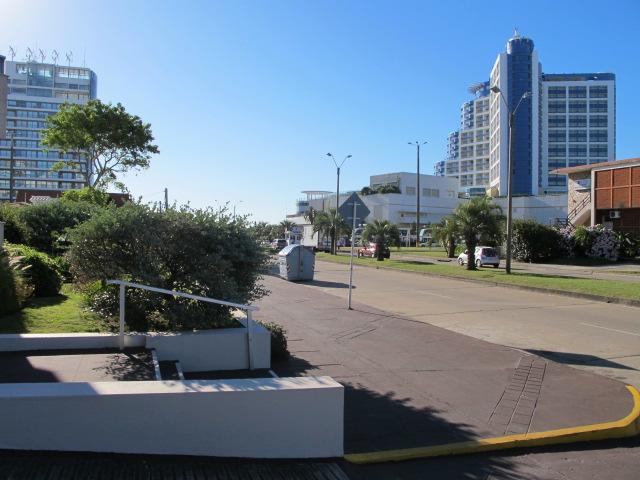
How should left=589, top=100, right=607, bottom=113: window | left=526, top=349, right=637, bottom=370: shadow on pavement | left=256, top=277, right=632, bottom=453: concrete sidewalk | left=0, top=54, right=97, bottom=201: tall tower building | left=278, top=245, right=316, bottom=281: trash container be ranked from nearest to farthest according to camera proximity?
left=256, top=277, right=632, bottom=453: concrete sidewalk
left=526, top=349, right=637, bottom=370: shadow on pavement
left=278, top=245, right=316, bottom=281: trash container
left=589, top=100, right=607, bottom=113: window
left=0, top=54, right=97, bottom=201: tall tower building

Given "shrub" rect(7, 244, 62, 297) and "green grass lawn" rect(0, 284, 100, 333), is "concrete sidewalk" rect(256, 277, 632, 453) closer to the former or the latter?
"green grass lawn" rect(0, 284, 100, 333)

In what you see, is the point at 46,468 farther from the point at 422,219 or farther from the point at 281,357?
the point at 422,219

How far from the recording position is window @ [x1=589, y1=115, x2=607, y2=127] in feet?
441

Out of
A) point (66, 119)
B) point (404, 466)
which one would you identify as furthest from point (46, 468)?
point (66, 119)

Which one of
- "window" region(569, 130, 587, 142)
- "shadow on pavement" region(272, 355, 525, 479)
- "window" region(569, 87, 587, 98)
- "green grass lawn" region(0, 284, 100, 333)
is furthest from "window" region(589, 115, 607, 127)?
"shadow on pavement" region(272, 355, 525, 479)

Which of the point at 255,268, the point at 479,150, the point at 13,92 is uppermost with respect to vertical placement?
the point at 13,92

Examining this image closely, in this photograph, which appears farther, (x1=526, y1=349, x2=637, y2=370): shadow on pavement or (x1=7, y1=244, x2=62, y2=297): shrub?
(x1=7, y1=244, x2=62, y2=297): shrub

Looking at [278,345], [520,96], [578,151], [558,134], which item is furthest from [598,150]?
[278,345]

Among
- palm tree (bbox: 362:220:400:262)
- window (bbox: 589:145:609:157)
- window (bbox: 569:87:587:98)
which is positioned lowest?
palm tree (bbox: 362:220:400:262)

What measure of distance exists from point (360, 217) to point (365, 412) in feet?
34.9

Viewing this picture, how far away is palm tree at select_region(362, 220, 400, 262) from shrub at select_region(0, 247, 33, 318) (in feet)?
109

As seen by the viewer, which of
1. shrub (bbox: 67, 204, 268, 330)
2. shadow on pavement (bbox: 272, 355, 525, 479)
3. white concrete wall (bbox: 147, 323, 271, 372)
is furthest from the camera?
shrub (bbox: 67, 204, 268, 330)

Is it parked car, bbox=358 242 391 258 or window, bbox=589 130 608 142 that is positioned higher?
window, bbox=589 130 608 142

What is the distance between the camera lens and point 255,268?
7.86 m
